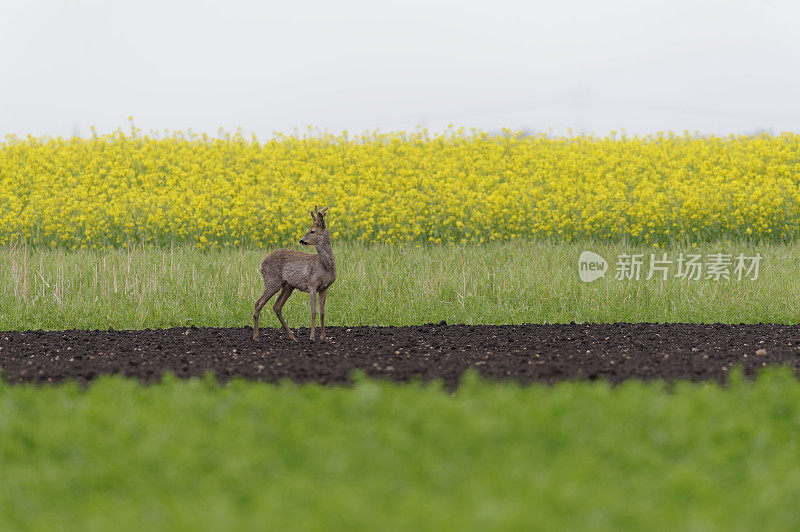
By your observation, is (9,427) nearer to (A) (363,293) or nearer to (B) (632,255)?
Answer: (A) (363,293)

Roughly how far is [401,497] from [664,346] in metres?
6.16

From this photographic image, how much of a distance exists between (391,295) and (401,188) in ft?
29.4

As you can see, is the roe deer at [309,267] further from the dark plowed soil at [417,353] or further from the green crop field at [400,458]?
the green crop field at [400,458]

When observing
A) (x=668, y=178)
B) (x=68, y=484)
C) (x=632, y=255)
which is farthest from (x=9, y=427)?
(x=668, y=178)

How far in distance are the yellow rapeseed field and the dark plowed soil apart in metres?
7.70

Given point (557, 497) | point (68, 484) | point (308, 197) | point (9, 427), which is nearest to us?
point (557, 497)

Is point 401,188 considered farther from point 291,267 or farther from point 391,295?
point 291,267

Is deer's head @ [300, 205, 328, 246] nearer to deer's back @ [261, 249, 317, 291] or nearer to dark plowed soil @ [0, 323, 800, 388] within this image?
deer's back @ [261, 249, 317, 291]

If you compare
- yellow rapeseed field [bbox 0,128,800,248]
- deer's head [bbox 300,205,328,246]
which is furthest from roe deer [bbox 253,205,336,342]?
yellow rapeseed field [bbox 0,128,800,248]

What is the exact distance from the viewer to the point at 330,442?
17.5ft

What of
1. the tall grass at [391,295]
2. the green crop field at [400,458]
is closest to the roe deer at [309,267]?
the tall grass at [391,295]

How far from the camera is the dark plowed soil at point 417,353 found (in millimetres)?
7875

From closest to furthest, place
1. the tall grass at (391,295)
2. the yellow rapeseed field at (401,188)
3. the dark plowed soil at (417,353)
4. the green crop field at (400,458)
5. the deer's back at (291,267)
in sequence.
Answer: the green crop field at (400,458)
the dark plowed soil at (417,353)
the deer's back at (291,267)
the tall grass at (391,295)
the yellow rapeseed field at (401,188)

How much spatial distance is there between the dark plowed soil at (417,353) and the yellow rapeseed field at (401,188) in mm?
7704
